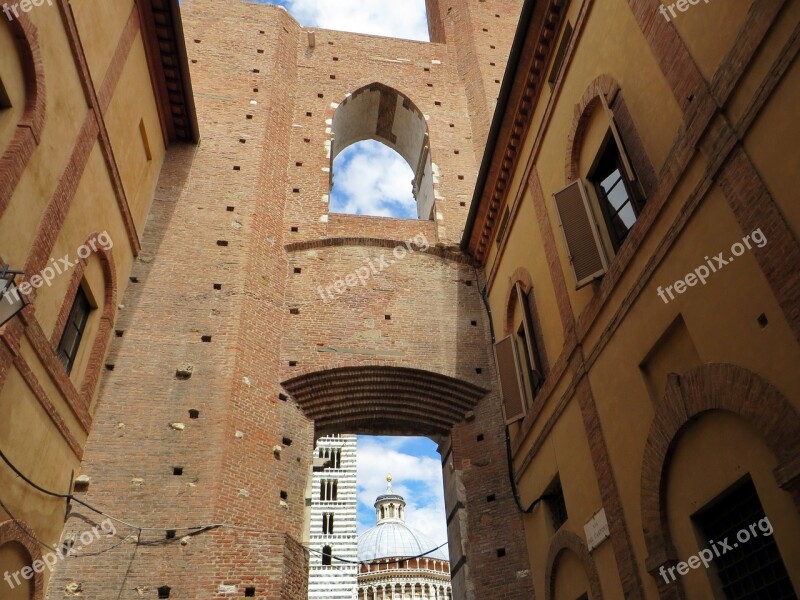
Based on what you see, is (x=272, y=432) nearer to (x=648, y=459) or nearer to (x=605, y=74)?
(x=648, y=459)

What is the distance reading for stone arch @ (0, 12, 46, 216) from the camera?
21.8 feet

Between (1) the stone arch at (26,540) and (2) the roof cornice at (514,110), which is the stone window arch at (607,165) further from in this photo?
(1) the stone arch at (26,540)

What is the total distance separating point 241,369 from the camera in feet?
35.4

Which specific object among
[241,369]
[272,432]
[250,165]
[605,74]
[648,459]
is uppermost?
[250,165]

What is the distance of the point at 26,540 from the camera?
288 inches

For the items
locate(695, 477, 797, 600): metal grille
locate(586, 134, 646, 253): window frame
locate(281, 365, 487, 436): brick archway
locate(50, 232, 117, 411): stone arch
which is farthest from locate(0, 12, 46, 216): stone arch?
locate(695, 477, 797, 600): metal grille

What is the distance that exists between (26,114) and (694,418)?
23.9 ft

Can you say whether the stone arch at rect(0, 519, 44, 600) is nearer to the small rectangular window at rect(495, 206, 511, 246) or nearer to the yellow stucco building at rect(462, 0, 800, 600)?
the yellow stucco building at rect(462, 0, 800, 600)

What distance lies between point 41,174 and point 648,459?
705 cm

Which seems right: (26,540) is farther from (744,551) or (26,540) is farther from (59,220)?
(744,551)

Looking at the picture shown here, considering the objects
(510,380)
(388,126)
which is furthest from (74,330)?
(388,126)

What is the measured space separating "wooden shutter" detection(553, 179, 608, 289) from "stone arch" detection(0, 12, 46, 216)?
19.6 ft

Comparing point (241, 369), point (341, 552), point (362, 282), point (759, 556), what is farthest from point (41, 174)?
point (341, 552)

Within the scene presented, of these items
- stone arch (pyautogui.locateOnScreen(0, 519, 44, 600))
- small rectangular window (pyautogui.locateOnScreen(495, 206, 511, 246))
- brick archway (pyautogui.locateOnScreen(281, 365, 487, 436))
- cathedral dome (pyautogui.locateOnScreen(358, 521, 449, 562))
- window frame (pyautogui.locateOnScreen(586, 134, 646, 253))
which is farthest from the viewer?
cathedral dome (pyautogui.locateOnScreen(358, 521, 449, 562))
